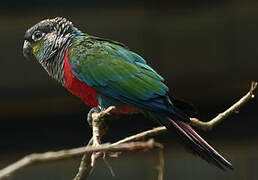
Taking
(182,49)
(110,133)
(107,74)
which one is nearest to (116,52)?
(107,74)

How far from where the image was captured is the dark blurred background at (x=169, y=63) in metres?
3.34

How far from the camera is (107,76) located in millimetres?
2029

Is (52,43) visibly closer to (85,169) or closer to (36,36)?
(36,36)

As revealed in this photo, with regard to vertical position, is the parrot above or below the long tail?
above

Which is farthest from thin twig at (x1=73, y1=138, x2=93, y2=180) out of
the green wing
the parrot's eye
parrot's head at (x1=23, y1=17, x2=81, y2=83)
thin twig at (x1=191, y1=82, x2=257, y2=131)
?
the parrot's eye

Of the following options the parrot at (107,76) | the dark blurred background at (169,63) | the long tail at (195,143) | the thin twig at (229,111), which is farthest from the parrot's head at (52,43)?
the dark blurred background at (169,63)

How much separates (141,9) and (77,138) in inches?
39.8

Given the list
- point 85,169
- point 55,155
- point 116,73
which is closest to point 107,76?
point 116,73

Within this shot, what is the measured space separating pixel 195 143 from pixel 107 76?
0.51 meters

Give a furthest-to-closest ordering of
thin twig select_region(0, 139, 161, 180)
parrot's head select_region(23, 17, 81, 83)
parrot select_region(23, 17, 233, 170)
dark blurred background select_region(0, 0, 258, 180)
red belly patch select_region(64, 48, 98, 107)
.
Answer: dark blurred background select_region(0, 0, 258, 180), parrot's head select_region(23, 17, 81, 83), red belly patch select_region(64, 48, 98, 107), parrot select_region(23, 17, 233, 170), thin twig select_region(0, 139, 161, 180)

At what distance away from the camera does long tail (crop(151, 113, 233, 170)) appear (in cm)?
160

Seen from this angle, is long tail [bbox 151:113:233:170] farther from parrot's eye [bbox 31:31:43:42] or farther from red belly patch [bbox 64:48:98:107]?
parrot's eye [bbox 31:31:43:42]

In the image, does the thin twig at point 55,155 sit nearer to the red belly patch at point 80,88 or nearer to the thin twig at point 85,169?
the thin twig at point 85,169

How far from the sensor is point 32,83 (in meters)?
3.41
